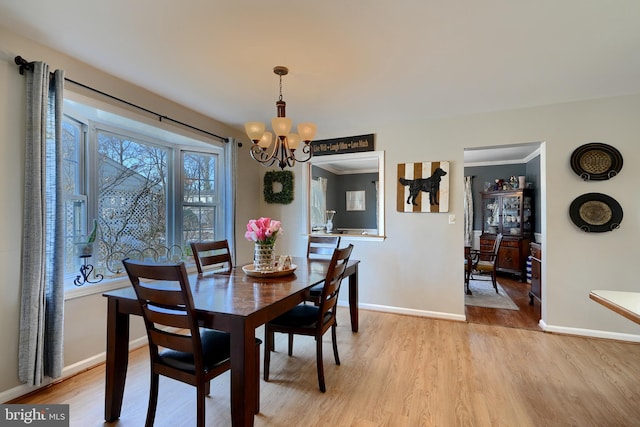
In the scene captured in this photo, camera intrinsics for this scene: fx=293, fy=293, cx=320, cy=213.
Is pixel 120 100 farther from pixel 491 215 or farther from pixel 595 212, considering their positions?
pixel 491 215

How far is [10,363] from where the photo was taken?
6.17 feet

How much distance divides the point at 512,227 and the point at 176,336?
19.3 feet

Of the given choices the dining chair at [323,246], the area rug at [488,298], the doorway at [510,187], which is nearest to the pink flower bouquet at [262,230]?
the dining chair at [323,246]

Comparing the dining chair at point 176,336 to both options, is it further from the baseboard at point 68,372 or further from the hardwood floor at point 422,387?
the baseboard at point 68,372

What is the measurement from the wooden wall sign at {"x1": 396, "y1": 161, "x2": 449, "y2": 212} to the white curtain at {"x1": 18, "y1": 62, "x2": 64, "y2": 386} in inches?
129

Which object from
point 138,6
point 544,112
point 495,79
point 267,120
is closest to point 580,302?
point 544,112

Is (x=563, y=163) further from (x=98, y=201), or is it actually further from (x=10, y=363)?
(x=10, y=363)

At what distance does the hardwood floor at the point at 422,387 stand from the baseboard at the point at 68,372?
6 cm

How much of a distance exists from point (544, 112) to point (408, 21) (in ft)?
7.43

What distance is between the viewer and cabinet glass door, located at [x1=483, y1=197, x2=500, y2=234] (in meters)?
5.72

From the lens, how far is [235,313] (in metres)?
1.37

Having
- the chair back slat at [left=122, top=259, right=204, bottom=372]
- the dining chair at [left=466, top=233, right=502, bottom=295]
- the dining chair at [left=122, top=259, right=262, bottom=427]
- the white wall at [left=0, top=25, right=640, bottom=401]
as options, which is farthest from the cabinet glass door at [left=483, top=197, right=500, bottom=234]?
the chair back slat at [left=122, top=259, right=204, bottom=372]

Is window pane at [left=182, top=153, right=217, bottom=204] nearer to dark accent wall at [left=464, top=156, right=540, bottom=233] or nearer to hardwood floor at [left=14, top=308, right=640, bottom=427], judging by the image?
hardwood floor at [left=14, top=308, right=640, bottom=427]

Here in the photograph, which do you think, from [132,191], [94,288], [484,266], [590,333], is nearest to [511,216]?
[484,266]
